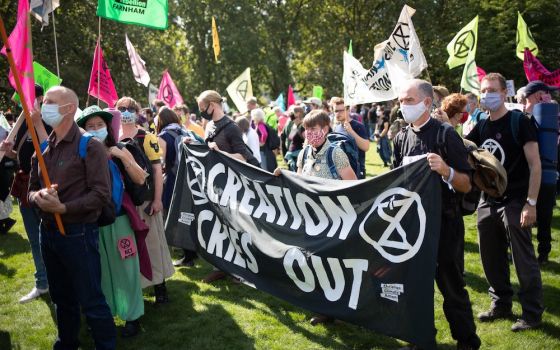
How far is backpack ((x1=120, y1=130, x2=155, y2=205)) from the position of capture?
4.65 m

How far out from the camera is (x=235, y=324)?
515 centimetres

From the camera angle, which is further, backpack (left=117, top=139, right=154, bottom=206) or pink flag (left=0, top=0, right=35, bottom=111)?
backpack (left=117, top=139, right=154, bottom=206)

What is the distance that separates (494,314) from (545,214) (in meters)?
2.34

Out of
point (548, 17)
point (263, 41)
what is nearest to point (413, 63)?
point (548, 17)

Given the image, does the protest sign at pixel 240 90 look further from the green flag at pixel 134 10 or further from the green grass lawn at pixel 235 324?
the green grass lawn at pixel 235 324

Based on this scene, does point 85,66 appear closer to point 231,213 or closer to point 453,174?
point 231,213

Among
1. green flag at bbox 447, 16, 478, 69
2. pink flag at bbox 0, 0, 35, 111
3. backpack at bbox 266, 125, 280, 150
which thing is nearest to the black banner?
pink flag at bbox 0, 0, 35, 111

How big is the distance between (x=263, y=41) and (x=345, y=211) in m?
38.3

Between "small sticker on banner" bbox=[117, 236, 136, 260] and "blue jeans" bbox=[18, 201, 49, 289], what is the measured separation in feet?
5.59

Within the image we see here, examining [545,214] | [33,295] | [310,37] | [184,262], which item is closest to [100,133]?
[33,295]

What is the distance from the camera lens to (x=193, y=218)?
233 inches

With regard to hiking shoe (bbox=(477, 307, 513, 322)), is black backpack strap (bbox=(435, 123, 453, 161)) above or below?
above

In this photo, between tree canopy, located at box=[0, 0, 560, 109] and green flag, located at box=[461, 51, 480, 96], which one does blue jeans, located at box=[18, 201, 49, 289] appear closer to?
green flag, located at box=[461, 51, 480, 96]

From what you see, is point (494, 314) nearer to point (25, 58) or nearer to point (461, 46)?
point (25, 58)
